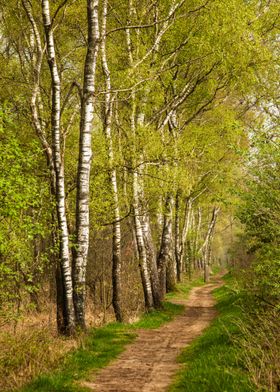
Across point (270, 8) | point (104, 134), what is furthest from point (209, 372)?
point (270, 8)

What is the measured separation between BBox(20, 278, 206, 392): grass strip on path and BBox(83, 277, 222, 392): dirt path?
0.26 m

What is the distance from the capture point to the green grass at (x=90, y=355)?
27.4 ft

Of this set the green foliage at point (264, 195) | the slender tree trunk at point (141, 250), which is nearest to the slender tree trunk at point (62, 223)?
the slender tree trunk at point (141, 250)

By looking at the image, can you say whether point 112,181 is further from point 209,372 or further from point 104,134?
point 209,372

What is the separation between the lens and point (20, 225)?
8961 millimetres

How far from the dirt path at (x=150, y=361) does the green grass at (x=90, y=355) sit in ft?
0.85

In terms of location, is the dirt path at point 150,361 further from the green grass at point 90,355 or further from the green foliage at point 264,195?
the green foliage at point 264,195

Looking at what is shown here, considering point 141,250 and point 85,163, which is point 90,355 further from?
point 141,250

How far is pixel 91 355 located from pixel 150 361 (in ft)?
4.79

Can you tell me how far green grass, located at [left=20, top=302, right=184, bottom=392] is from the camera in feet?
27.4

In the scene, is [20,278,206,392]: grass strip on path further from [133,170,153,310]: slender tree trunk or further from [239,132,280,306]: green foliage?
[239,132,280,306]: green foliage

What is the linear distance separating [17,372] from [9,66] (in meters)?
14.4

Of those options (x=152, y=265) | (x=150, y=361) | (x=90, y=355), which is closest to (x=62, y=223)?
(x=90, y=355)

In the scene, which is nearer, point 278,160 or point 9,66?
point 278,160
